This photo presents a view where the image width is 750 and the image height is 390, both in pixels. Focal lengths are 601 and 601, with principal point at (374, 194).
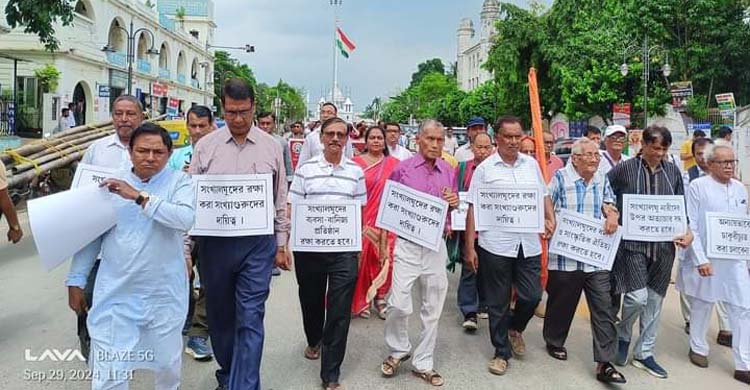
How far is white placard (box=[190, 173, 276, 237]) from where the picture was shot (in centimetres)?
362

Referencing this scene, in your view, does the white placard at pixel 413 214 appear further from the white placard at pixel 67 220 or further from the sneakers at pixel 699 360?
the sneakers at pixel 699 360

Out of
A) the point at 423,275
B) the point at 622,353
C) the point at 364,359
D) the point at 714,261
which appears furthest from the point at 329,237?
the point at 714,261

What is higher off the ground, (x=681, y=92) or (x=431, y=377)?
(x=681, y=92)

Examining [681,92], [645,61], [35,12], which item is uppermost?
[645,61]

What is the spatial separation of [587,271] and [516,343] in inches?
33.9

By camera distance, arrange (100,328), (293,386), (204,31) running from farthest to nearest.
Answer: (204,31), (293,386), (100,328)

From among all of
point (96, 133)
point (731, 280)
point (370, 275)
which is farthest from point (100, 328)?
point (96, 133)

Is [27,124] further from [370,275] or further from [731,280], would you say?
[731,280]

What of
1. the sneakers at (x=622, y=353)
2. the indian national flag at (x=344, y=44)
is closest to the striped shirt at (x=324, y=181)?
the sneakers at (x=622, y=353)

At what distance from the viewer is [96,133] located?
11.2 meters

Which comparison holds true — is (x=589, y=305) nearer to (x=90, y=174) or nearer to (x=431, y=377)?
(x=431, y=377)

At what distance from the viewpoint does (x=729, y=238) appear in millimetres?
4621

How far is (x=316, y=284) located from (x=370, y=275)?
5.45ft

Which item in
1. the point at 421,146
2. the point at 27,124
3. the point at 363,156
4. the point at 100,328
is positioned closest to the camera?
the point at 100,328
